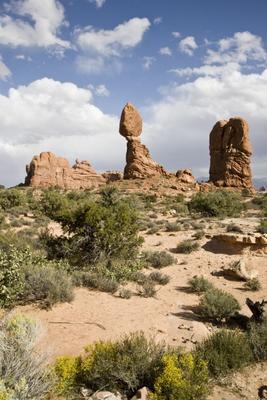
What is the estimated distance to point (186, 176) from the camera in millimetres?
53625

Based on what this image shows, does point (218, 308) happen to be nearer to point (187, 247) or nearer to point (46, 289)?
point (46, 289)

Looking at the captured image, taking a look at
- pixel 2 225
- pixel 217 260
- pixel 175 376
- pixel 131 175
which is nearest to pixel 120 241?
pixel 217 260

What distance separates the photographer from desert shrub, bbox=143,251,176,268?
42.9ft

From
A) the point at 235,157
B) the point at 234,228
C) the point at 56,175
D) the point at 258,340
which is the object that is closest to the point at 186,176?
the point at 235,157

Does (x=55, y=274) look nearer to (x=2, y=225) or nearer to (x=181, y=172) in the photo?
(x=2, y=225)

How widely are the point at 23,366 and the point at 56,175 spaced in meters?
55.8

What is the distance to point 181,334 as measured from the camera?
7574mm

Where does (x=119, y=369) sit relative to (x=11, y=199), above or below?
below

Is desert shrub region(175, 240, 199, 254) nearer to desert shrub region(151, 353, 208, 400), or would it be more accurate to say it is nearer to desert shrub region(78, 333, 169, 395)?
desert shrub region(78, 333, 169, 395)

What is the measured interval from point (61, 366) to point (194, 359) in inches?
74.6

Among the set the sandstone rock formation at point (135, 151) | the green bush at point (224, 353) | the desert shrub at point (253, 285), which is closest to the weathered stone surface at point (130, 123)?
the sandstone rock formation at point (135, 151)

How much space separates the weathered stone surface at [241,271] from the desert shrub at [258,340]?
476cm

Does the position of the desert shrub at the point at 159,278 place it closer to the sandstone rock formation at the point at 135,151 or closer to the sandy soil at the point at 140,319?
the sandy soil at the point at 140,319

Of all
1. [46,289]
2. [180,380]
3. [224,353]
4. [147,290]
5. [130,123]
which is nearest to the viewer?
[180,380]
